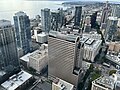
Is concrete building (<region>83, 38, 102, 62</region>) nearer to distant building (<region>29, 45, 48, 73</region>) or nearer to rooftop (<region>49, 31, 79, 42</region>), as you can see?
distant building (<region>29, 45, 48, 73</region>)

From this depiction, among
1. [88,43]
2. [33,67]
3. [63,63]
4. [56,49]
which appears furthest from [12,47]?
[88,43]

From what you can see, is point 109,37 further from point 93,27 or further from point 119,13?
point 119,13

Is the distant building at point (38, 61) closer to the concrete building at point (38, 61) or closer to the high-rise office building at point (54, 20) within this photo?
the concrete building at point (38, 61)

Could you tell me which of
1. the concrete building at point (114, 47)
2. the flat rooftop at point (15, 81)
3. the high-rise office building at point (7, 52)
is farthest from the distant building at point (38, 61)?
the concrete building at point (114, 47)

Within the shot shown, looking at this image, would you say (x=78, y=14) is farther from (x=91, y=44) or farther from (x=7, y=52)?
(x=7, y=52)

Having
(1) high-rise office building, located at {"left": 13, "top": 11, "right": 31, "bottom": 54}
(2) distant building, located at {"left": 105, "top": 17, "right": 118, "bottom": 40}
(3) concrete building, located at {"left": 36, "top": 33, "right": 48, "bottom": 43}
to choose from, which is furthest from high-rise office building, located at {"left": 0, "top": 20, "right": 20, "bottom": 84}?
(2) distant building, located at {"left": 105, "top": 17, "right": 118, "bottom": 40}

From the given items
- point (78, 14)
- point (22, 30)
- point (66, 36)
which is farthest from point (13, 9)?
point (66, 36)
